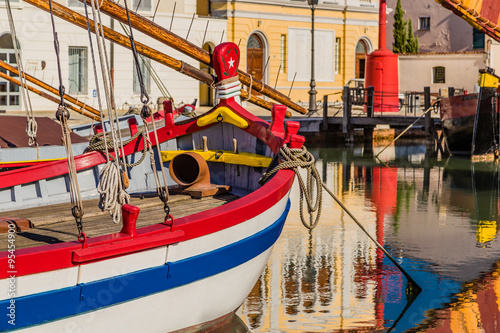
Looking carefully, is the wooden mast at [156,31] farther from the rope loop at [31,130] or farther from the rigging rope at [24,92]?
the rope loop at [31,130]

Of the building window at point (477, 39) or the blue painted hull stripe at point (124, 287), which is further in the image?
the building window at point (477, 39)

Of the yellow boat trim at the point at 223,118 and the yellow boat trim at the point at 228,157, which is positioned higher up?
the yellow boat trim at the point at 223,118

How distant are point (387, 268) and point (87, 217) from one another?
3.93 m

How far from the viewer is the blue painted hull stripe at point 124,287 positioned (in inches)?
223

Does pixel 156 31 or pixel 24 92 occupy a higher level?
pixel 156 31

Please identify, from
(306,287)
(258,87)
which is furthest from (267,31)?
(306,287)

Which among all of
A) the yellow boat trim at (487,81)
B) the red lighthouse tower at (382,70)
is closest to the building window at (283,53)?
the red lighthouse tower at (382,70)

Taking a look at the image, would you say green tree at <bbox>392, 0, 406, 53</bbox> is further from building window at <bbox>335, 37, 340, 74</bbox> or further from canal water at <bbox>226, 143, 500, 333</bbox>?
canal water at <bbox>226, 143, 500, 333</bbox>

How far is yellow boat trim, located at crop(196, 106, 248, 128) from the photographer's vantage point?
9.20m

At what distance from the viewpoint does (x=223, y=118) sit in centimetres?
932

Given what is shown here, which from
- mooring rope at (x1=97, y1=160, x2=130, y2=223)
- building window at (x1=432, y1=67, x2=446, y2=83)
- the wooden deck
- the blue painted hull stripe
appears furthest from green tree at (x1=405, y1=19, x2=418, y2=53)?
mooring rope at (x1=97, y1=160, x2=130, y2=223)

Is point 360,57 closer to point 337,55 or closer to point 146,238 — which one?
point 337,55

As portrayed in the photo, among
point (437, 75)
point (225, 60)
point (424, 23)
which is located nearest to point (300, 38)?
point (437, 75)

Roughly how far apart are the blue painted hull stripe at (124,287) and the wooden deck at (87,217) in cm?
72
